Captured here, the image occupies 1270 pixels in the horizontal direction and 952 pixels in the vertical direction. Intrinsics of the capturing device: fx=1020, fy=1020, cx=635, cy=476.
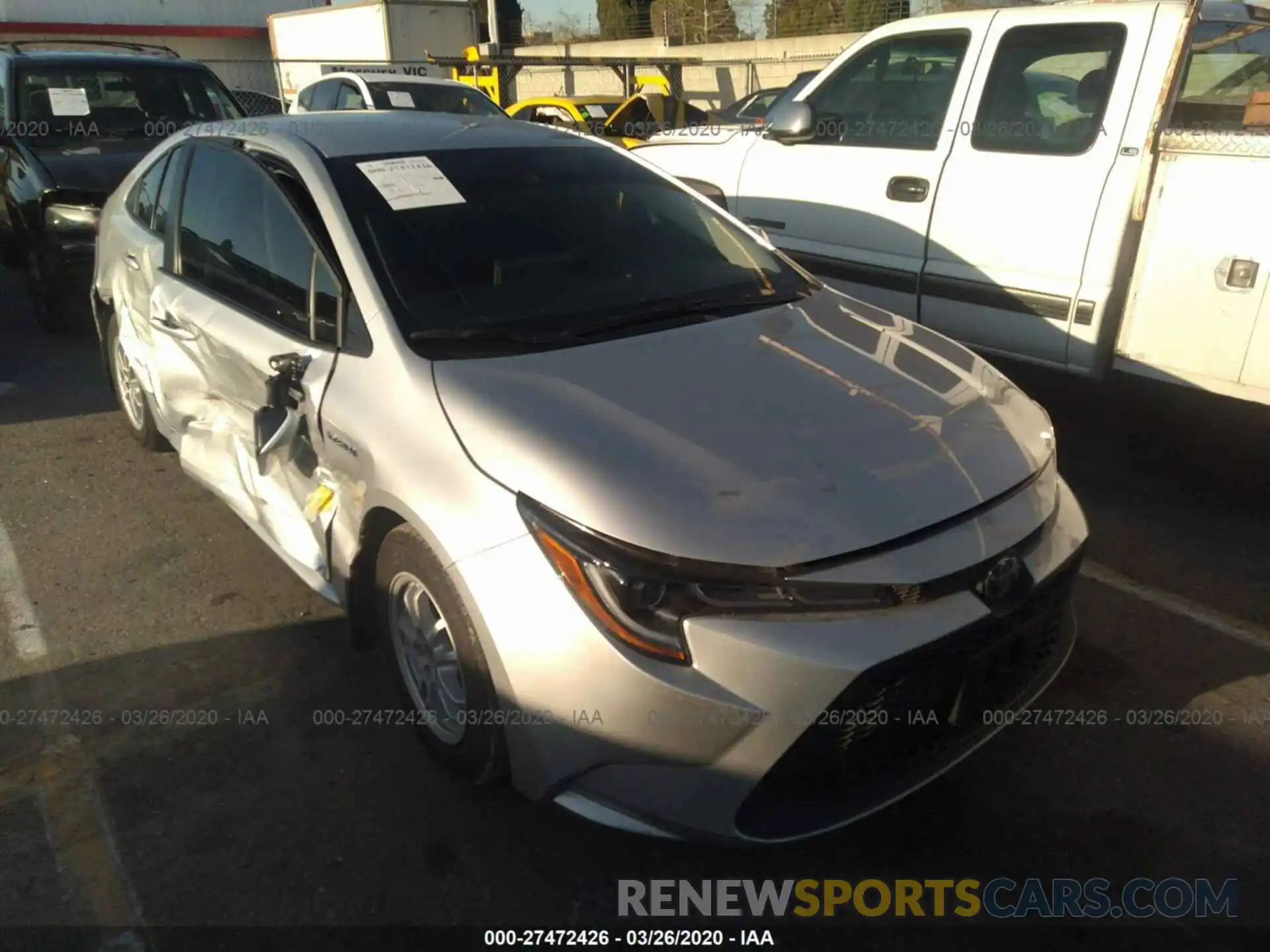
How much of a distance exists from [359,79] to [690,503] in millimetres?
11476

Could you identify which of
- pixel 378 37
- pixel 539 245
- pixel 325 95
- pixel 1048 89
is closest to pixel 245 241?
pixel 539 245

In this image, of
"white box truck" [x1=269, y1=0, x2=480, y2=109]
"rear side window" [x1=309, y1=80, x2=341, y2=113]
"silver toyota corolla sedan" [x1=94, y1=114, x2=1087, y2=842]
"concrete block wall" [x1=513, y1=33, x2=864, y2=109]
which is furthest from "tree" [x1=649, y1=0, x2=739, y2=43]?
"silver toyota corolla sedan" [x1=94, y1=114, x2=1087, y2=842]

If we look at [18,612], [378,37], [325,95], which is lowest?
[18,612]

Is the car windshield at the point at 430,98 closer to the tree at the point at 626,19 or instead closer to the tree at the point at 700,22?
the tree at the point at 700,22

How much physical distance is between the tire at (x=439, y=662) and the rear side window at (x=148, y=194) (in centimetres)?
248

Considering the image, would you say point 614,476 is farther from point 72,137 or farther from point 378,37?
point 378,37

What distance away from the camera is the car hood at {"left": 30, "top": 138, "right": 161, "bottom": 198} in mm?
6906

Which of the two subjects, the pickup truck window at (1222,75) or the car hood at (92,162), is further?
the car hood at (92,162)

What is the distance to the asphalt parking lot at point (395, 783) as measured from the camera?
8.05 feet

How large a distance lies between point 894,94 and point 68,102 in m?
6.17

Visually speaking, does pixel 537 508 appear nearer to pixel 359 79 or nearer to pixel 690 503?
pixel 690 503

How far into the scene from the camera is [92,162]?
7152 millimetres

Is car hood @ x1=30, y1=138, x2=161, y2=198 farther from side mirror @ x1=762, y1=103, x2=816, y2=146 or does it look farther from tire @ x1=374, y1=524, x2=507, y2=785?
tire @ x1=374, y1=524, x2=507, y2=785

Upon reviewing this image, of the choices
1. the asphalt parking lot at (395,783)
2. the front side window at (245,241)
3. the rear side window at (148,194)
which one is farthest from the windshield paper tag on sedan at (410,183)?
the rear side window at (148,194)
